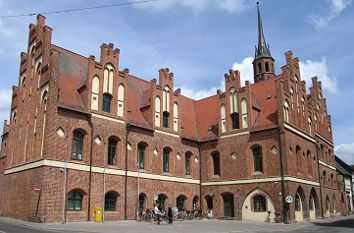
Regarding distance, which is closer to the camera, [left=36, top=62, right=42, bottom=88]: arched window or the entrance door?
[left=36, top=62, right=42, bottom=88]: arched window

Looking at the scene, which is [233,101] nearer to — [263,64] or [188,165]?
[188,165]

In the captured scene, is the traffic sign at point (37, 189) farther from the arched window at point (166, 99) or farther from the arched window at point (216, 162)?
the arched window at point (216, 162)

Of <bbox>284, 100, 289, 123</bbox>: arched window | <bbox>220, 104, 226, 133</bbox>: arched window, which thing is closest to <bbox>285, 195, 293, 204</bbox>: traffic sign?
<bbox>284, 100, 289, 123</bbox>: arched window

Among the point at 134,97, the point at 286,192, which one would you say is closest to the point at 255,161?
the point at 286,192

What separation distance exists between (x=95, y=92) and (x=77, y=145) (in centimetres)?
481

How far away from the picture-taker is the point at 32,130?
1161 inches

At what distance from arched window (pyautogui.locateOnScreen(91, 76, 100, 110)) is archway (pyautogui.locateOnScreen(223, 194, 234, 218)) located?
53.0ft

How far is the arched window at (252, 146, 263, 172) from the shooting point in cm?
3497

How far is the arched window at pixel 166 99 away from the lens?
1463 inches

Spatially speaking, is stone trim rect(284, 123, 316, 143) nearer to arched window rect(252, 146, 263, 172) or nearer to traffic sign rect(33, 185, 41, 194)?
arched window rect(252, 146, 263, 172)

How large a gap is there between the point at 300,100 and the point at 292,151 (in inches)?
291

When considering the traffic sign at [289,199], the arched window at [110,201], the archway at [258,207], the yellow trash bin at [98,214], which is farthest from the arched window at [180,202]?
the traffic sign at [289,199]

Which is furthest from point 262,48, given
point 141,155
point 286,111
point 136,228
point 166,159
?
point 136,228

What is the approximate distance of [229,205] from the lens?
36.7 meters
